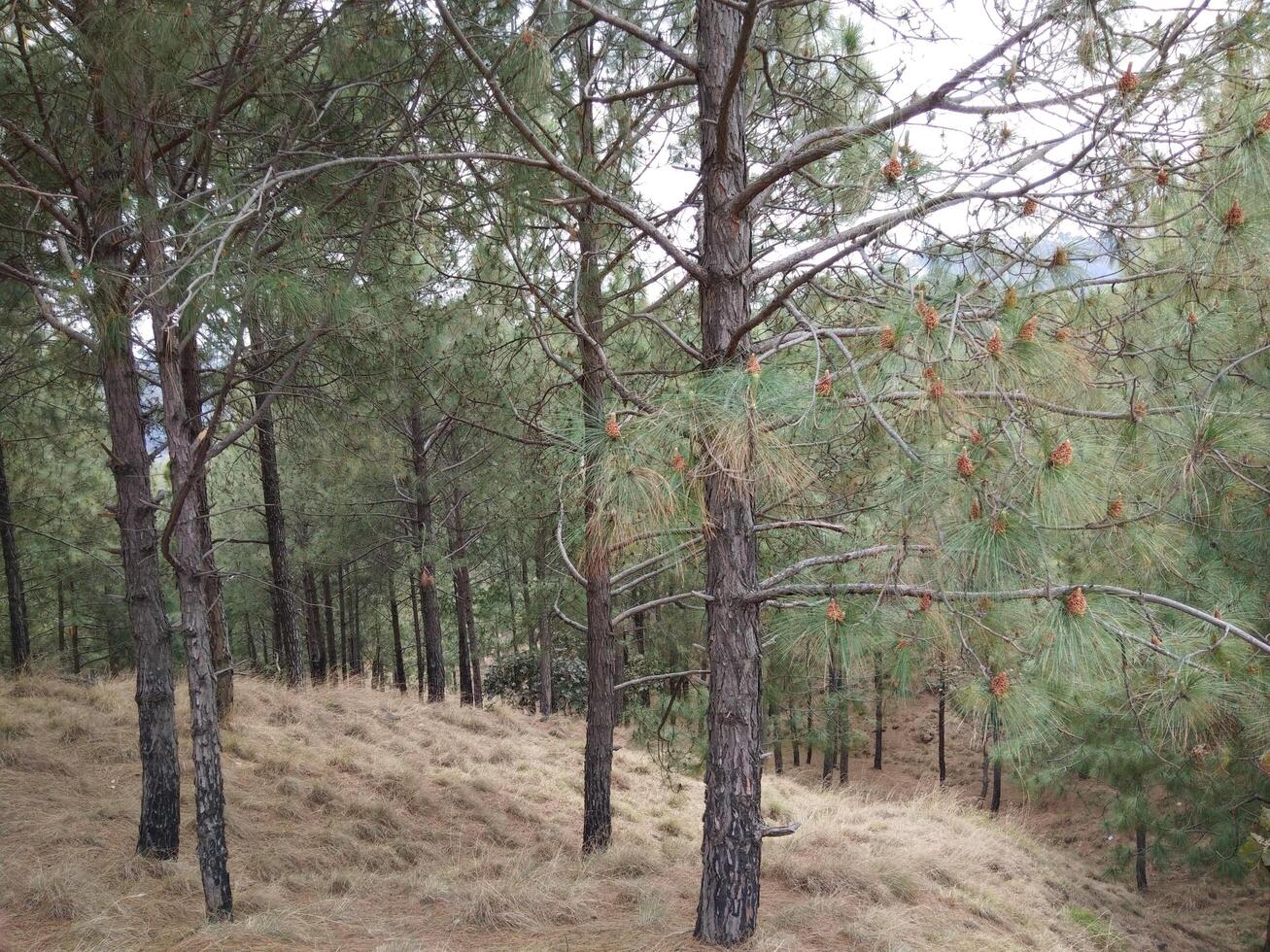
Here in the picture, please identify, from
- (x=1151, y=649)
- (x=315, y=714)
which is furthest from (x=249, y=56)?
(x=315, y=714)

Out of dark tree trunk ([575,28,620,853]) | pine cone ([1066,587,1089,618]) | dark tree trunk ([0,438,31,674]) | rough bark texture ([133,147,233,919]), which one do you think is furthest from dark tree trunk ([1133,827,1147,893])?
dark tree trunk ([0,438,31,674])

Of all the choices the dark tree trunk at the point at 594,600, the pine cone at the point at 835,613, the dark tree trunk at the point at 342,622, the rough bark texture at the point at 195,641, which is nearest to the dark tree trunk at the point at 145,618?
the rough bark texture at the point at 195,641

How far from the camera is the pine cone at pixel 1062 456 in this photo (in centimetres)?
237

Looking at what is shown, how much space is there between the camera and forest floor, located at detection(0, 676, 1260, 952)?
4289 mm

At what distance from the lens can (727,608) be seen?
12.4 ft

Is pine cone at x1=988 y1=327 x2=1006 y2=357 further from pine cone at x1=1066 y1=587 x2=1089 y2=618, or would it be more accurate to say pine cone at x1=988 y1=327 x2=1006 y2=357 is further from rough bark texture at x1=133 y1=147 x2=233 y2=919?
rough bark texture at x1=133 y1=147 x2=233 y2=919

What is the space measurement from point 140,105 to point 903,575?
173 inches

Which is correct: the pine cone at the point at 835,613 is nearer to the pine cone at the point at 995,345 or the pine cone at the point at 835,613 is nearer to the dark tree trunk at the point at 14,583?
the pine cone at the point at 995,345

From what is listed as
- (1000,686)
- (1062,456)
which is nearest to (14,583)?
(1000,686)

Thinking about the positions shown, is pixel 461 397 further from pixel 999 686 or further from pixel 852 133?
pixel 999 686

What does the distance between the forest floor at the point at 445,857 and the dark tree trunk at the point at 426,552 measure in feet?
3.60

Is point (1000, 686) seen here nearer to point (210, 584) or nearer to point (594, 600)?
point (594, 600)

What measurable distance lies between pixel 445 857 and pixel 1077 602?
544 cm

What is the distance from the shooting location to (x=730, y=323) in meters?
3.80
